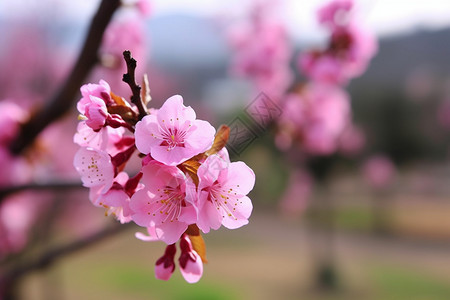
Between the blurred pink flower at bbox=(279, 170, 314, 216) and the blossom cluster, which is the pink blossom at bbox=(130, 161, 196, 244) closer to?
the blossom cluster

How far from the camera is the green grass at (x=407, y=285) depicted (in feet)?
20.7

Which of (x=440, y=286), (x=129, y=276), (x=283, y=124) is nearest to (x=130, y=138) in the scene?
(x=283, y=124)

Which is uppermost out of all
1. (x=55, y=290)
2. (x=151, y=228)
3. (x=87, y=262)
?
(x=151, y=228)

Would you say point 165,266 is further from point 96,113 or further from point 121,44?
point 121,44

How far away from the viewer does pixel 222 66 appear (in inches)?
879

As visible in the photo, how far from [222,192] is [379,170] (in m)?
11.0

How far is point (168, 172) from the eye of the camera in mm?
692

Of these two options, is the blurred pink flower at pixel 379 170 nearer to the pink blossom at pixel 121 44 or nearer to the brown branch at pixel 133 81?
the pink blossom at pixel 121 44

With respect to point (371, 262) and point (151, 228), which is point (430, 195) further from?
point (151, 228)

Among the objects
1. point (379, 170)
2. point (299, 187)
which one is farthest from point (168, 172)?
point (379, 170)

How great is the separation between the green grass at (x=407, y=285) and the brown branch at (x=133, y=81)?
6.31m

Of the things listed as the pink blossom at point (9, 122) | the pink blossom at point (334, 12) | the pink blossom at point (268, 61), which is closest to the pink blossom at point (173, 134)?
the pink blossom at point (9, 122)

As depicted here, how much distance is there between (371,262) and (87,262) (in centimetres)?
511

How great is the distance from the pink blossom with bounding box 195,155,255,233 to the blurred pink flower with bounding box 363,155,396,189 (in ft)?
34.8
